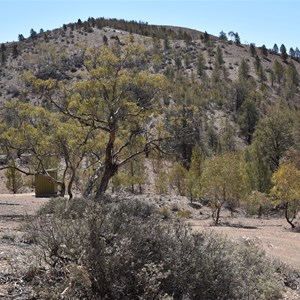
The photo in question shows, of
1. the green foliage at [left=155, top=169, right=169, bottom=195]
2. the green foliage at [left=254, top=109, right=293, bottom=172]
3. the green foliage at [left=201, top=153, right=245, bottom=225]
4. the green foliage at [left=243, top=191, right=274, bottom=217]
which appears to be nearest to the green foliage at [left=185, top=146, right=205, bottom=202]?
the green foliage at [left=155, top=169, right=169, bottom=195]

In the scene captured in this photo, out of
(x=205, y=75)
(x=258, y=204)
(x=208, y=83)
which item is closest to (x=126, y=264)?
(x=258, y=204)

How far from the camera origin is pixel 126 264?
6.68 metres

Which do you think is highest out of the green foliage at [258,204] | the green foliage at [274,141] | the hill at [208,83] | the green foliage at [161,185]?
the hill at [208,83]

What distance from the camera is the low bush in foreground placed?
21.1 feet

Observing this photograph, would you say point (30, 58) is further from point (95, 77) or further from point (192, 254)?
point (192, 254)

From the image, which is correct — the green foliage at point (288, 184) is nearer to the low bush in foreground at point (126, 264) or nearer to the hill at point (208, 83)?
the hill at point (208, 83)

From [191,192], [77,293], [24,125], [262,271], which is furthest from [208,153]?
[77,293]

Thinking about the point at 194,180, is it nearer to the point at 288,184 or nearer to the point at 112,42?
the point at 288,184

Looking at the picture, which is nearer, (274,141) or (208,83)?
(274,141)

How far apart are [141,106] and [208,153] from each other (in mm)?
41993

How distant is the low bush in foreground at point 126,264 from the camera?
6.42 meters

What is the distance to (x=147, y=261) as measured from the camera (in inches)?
274

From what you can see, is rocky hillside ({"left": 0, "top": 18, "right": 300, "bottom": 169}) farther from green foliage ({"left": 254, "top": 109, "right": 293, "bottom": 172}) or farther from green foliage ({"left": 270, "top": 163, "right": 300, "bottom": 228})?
green foliage ({"left": 270, "top": 163, "right": 300, "bottom": 228})

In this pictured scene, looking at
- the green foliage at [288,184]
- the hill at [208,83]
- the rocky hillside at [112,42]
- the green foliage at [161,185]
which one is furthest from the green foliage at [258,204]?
the rocky hillside at [112,42]
